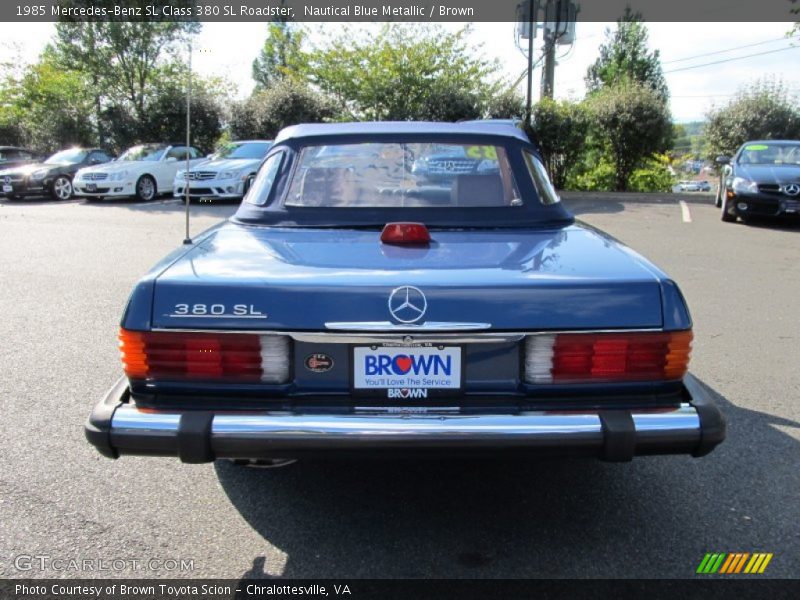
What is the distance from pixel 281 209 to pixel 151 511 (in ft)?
4.81

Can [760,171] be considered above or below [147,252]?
above

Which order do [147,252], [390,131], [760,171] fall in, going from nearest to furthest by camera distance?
[390,131] → [147,252] → [760,171]

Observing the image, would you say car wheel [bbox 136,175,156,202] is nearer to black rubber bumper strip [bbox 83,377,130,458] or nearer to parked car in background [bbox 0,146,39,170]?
parked car in background [bbox 0,146,39,170]

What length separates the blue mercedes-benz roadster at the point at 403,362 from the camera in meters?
2.35

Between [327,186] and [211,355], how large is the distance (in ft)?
4.35

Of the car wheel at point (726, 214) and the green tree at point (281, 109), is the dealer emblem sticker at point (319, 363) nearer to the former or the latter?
the car wheel at point (726, 214)

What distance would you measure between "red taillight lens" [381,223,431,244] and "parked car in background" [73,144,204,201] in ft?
45.1

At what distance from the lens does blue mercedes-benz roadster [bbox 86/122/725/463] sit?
235 centimetres

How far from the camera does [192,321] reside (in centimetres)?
241

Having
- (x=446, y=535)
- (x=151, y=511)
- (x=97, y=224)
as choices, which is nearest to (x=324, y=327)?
(x=446, y=535)

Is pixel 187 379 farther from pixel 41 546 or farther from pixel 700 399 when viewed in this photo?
pixel 700 399

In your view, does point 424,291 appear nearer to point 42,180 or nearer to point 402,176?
point 402,176

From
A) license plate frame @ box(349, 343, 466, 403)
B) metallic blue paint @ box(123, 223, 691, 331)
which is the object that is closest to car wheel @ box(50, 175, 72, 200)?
metallic blue paint @ box(123, 223, 691, 331)

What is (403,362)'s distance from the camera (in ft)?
7.96
